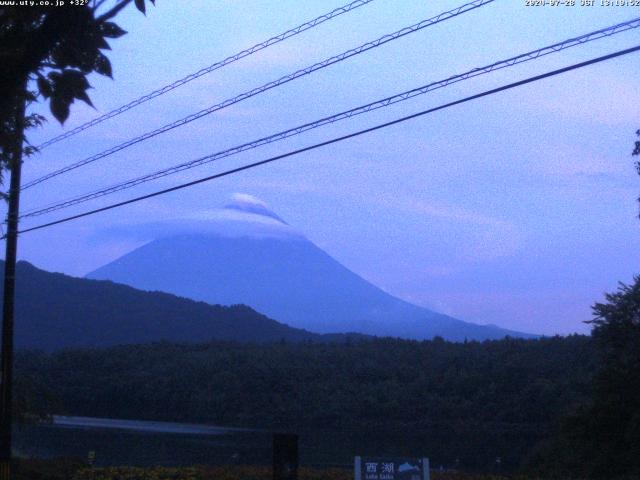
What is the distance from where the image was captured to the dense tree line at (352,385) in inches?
1193

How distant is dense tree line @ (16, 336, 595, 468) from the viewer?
30.3 metres

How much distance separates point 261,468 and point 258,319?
55.3 m

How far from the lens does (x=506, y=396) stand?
3166cm

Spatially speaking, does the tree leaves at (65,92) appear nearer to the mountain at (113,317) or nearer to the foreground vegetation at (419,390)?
the foreground vegetation at (419,390)

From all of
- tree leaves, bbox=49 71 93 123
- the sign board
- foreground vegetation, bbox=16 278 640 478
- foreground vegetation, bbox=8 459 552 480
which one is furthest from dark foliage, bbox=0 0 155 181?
foreground vegetation, bbox=16 278 640 478

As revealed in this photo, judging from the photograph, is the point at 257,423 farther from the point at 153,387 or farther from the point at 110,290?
the point at 110,290

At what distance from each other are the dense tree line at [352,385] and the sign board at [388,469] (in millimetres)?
12816

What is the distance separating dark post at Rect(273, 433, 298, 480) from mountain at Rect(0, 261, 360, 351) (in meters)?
51.3

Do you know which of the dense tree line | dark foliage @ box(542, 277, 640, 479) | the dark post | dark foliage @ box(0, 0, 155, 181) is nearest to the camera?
dark foliage @ box(0, 0, 155, 181)

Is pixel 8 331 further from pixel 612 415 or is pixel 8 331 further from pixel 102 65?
pixel 612 415

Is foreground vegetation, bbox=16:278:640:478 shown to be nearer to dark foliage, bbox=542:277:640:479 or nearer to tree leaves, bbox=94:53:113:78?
dark foliage, bbox=542:277:640:479

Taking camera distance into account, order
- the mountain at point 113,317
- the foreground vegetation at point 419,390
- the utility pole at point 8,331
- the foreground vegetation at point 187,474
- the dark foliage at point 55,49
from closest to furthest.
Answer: the dark foliage at point 55,49 → the foreground vegetation at point 187,474 → the utility pole at point 8,331 → the foreground vegetation at point 419,390 → the mountain at point 113,317

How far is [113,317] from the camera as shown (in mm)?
70062

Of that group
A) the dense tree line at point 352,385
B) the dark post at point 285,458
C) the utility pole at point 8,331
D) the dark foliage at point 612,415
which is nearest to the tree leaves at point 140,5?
the dark post at point 285,458
